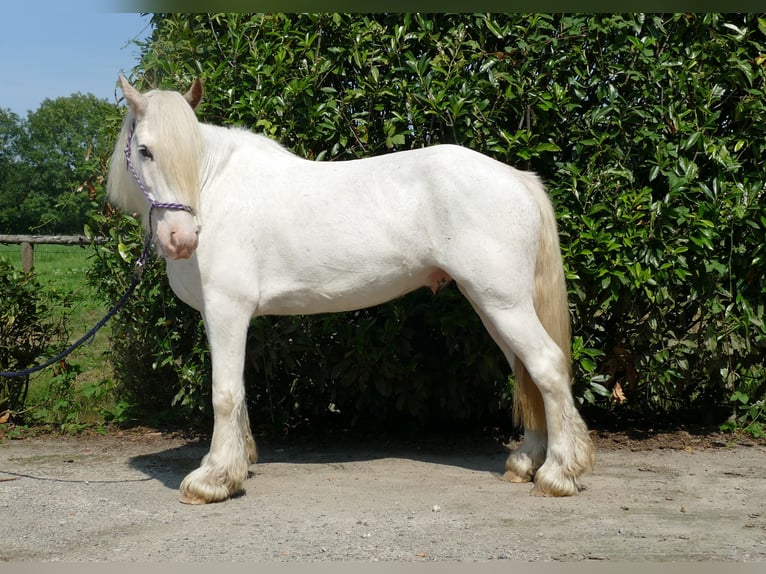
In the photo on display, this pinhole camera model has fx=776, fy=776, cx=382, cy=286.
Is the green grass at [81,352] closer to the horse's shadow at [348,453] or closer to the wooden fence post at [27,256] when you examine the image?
the wooden fence post at [27,256]

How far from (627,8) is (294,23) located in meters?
2.20

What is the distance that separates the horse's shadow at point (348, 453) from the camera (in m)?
5.11

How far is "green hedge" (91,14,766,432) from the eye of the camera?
5117 millimetres

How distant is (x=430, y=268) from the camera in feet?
14.4

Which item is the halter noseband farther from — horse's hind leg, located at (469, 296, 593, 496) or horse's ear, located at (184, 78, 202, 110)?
horse's hind leg, located at (469, 296, 593, 496)

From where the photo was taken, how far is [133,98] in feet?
13.5

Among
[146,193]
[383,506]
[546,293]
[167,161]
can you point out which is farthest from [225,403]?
[546,293]

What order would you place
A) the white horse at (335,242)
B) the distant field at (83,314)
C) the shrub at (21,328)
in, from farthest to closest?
1. the distant field at (83,314)
2. the shrub at (21,328)
3. the white horse at (335,242)

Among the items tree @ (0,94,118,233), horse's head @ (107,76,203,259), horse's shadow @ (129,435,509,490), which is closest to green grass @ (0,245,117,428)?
horse's shadow @ (129,435,509,490)

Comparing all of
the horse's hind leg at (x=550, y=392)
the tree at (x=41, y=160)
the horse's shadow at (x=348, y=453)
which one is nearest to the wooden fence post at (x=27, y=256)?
the horse's shadow at (x=348, y=453)

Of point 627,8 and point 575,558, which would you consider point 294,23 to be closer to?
point 627,8

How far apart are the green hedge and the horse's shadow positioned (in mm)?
288

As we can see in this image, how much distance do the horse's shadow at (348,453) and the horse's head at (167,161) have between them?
165 centimetres

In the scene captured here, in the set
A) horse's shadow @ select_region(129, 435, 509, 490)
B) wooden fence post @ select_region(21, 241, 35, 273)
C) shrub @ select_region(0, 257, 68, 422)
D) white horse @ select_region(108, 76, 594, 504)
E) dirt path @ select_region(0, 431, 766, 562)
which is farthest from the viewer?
wooden fence post @ select_region(21, 241, 35, 273)
